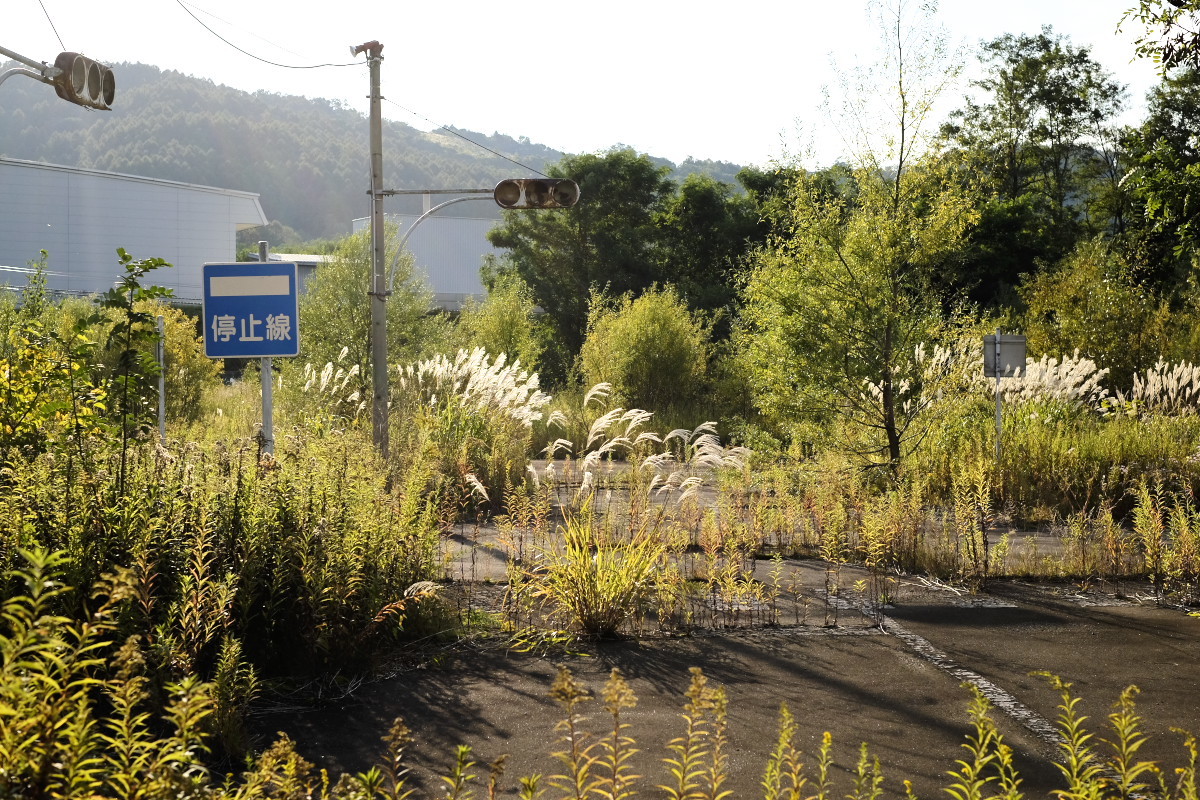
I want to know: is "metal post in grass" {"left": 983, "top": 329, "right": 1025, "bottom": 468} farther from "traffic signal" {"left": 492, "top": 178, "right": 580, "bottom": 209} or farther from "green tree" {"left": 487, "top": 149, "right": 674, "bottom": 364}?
"green tree" {"left": 487, "top": 149, "right": 674, "bottom": 364}

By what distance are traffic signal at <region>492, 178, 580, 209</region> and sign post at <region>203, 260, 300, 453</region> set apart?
355cm

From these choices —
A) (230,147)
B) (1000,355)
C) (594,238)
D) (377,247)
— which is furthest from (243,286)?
(230,147)

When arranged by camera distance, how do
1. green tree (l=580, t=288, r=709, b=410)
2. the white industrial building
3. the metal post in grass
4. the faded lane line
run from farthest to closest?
1. the white industrial building
2. green tree (l=580, t=288, r=709, b=410)
3. the metal post in grass
4. the faded lane line

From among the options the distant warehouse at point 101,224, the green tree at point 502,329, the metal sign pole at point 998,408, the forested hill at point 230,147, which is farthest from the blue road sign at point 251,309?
the forested hill at point 230,147

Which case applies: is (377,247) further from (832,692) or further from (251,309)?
(832,692)

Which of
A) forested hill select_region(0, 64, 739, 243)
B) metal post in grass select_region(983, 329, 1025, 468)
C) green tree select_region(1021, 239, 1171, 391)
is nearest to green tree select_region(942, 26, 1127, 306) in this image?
green tree select_region(1021, 239, 1171, 391)

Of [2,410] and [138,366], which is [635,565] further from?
[2,410]

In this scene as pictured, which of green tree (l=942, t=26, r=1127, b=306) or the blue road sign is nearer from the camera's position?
the blue road sign

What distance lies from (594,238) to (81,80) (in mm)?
31810

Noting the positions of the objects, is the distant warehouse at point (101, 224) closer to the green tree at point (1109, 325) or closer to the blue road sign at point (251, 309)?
the green tree at point (1109, 325)

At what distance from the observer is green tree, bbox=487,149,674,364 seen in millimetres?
41094

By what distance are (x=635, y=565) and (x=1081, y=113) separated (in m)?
43.5

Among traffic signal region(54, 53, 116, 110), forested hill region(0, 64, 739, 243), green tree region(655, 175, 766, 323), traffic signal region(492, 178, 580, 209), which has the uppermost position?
forested hill region(0, 64, 739, 243)

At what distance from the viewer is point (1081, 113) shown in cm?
4331
